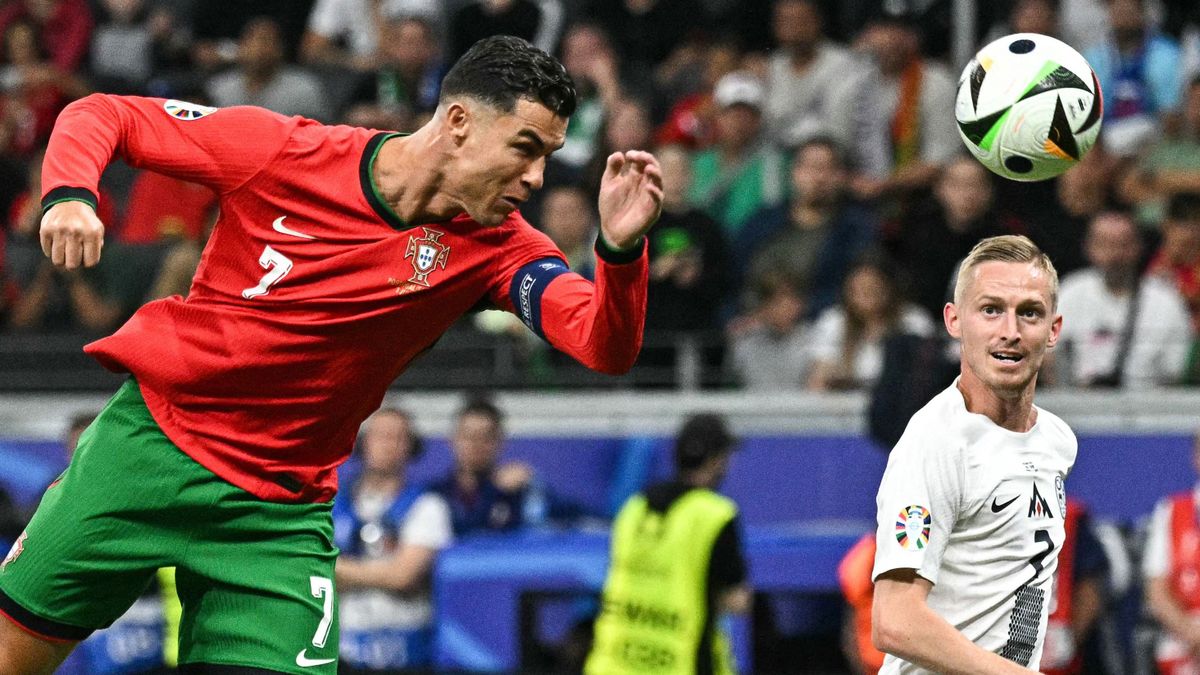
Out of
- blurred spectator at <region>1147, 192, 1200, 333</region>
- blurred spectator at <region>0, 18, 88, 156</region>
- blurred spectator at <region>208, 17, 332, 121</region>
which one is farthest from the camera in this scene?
blurred spectator at <region>0, 18, 88, 156</region>

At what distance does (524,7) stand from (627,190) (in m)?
8.38

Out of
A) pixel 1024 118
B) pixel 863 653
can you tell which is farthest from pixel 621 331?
pixel 863 653

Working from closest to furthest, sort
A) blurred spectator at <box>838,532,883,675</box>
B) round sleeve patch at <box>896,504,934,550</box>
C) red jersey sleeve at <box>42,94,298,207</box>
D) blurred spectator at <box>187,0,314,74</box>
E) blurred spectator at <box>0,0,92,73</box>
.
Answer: round sleeve patch at <box>896,504,934,550</box>, red jersey sleeve at <box>42,94,298,207</box>, blurred spectator at <box>838,532,883,675</box>, blurred spectator at <box>187,0,314,74</box>, blurred spectator at <box>0,0,92,73</box>

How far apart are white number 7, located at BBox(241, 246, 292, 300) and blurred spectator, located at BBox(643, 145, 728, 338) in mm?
5235

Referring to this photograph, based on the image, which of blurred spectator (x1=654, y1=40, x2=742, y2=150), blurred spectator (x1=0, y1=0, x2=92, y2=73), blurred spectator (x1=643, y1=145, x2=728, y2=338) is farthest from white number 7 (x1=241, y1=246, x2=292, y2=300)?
blurred spectator (x1=0, y1=0, x2=92, y2=73)

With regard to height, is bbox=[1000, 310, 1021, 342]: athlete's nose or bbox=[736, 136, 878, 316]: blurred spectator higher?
bbox=[736, 136, 878, 316]: blurred spectator

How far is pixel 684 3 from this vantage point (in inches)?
490

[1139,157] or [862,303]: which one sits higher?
[1139,157]

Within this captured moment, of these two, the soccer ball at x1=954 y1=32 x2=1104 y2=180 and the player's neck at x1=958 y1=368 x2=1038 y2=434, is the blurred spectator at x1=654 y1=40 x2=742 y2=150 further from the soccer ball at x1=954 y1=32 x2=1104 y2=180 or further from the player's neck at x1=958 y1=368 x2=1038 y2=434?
the player's neck at x1=958 y1=368 x2=1038 y2=434

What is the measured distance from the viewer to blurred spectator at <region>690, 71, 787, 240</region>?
10805 millimetres

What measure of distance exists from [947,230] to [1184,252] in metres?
1.21

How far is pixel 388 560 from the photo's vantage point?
9133 mm

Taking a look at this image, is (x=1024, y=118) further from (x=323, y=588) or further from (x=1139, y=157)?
(x=1139, y=157)

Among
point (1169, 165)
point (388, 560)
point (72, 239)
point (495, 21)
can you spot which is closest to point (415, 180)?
point (72, 239)
